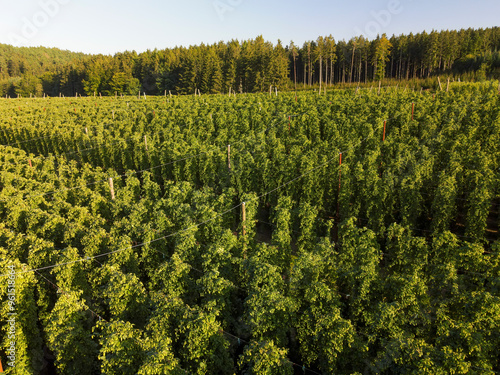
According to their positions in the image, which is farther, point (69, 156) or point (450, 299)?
point (69, 156)

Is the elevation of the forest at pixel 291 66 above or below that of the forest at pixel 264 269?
above

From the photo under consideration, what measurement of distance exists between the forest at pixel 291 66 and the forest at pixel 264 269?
3929 centimetres

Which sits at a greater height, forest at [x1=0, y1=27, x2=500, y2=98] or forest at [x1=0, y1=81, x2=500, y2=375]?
forest at [x1=0, y1=27, x2=500, y2=98]

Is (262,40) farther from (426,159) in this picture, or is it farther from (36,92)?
(426,159)

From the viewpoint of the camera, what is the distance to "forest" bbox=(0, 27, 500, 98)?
6731cm

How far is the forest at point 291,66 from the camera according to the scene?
67312mm

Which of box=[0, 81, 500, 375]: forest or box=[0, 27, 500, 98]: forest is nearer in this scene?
box=[0, 81, 500, 375]: forest

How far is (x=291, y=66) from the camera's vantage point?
95.1m

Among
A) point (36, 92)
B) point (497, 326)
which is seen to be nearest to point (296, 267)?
point (497, 326)

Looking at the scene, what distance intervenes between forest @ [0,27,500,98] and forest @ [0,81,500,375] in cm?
3929

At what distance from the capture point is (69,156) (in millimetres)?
29766

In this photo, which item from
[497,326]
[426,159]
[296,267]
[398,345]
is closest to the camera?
[398,345]

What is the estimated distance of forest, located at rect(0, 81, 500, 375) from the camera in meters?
7.55

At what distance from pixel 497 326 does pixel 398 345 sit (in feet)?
8.45
